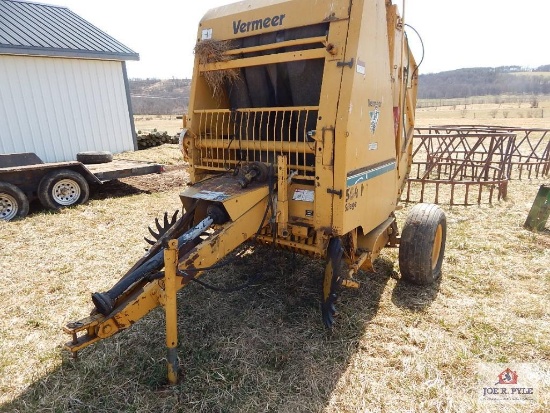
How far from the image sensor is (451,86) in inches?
4407

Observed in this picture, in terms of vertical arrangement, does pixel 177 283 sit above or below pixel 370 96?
below

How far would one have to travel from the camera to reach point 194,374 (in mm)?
2764

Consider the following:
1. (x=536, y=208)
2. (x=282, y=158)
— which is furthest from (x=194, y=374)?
(x=536, y=208)

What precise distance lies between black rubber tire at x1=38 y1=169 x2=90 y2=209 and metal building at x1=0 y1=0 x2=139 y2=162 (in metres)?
4.36

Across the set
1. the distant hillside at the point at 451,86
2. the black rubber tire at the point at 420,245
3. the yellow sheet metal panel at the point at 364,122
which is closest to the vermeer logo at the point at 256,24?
the yellow sheet metal panel at the point at 364,122

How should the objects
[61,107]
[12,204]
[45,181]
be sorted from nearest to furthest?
→ [12,204] → [45,181] → [61,107]

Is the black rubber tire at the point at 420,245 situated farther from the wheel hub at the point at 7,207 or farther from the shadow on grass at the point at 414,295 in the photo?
the wheel hub at the point at 7,207

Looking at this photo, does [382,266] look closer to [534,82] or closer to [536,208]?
[536,208]

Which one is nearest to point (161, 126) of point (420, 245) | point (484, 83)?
point (420, 245)

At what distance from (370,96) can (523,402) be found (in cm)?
251

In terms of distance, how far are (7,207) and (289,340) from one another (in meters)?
6.10

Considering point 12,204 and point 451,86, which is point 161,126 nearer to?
point 12,204

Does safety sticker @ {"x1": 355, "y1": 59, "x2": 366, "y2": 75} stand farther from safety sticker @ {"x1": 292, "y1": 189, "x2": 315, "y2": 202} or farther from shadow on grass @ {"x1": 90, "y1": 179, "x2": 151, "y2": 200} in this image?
shadow on grass @ {"x1": 90, "y1": 179, "x2": 151, "y2": 200}

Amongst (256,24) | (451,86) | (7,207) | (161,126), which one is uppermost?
(451,86)
